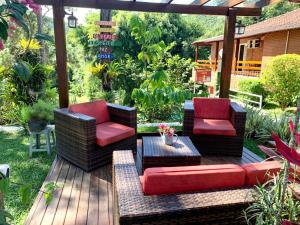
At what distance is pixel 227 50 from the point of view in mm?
5047

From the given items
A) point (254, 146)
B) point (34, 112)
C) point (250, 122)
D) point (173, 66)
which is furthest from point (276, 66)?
point (34, 112)

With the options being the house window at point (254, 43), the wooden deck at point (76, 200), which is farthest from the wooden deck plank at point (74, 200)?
the house window at point (254, 43)

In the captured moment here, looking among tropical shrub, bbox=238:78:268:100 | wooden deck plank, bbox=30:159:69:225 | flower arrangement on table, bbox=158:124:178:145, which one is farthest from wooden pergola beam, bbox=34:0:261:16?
tropical shrub, bbox=238:78:268:100

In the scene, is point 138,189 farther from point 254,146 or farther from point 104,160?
point 254,146

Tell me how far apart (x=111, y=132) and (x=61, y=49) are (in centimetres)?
165

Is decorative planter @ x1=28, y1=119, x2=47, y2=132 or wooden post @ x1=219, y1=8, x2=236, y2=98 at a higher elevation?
wooden post @ x1=219, y1=8, x2=236, y2=98

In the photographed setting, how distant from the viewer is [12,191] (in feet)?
10.0

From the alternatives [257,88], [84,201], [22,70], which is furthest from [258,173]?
[257,88]

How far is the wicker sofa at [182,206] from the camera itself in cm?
157

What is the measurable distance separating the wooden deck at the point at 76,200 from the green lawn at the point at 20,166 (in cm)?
11

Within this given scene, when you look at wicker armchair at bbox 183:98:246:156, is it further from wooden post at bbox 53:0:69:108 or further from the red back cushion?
wooden post at bbox 53:0:69:108

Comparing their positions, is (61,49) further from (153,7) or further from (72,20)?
(153,7)

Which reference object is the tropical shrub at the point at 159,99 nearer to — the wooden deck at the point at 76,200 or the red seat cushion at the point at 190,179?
the wooden deck at the point at 76,200

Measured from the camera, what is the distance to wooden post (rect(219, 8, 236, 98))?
15.8 ft
